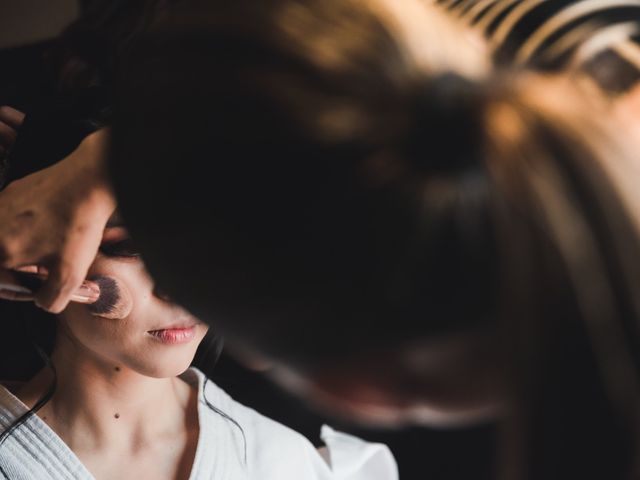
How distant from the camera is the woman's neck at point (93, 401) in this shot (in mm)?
791

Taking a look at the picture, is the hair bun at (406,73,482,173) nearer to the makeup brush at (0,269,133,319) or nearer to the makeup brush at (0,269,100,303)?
the makeup brush at (0,269,100,303)

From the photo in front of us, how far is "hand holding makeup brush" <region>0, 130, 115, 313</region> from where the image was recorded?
0.38 metres

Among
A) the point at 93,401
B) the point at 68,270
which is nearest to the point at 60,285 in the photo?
the point at 68,270

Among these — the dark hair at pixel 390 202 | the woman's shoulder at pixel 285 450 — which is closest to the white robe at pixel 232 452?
the woman's shoulder at pixel 285 450

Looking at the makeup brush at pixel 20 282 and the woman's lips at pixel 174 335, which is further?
the woman's lips at pixel 174 335

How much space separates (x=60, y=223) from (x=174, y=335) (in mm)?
380

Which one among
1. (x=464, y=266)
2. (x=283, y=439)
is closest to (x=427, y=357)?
(x=464, y=266)

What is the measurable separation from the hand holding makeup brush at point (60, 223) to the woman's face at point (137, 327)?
31 centimetres

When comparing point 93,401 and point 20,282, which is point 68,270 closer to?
point 20,282

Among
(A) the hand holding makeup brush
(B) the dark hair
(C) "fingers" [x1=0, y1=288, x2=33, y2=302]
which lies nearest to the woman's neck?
(C) "fingers" [x1=0, y1=288, x2=33, y2=302]

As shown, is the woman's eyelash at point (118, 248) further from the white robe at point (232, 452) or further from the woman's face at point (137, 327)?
the white robe at point (232, 452)

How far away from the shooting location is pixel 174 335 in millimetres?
744

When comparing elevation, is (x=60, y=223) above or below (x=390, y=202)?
below

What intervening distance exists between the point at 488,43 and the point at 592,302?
9cm
